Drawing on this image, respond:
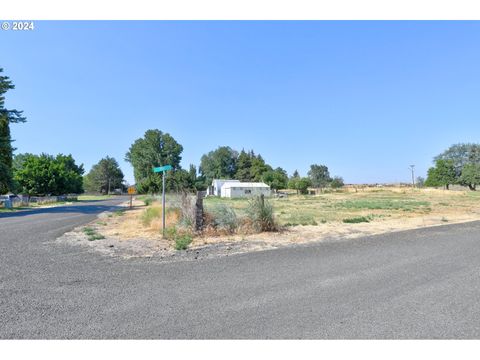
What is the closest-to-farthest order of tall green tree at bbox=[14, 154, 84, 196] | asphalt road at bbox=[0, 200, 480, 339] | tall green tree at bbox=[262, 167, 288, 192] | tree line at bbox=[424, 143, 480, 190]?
asphalt road at bbox=[0, 200, 480, 339], tall green tree at bbox=[14, 154, 84, 196], tree line at bbox=[424, 143, 480, 190], tall green tree at bbox=[262, 167, 288, 192]

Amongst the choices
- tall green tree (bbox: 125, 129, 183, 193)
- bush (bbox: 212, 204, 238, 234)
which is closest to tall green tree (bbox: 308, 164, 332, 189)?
tall green tree (bbox: 125, 129, 183, 193)

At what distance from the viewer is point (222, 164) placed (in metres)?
93.6

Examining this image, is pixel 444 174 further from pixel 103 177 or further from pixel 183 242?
pixel 103 177

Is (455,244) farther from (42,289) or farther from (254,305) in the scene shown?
(42,289)

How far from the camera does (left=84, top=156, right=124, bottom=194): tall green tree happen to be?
341 ft

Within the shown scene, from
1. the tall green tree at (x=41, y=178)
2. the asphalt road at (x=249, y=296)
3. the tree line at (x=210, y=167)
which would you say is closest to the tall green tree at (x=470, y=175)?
the tree line at (x=210, y=167)

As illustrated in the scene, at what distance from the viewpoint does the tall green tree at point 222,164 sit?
305 ft

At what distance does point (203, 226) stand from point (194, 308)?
5854 mm

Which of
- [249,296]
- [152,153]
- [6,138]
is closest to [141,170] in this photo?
[152,153]

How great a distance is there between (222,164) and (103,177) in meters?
48.2

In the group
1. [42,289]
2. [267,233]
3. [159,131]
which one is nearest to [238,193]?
[159,131]

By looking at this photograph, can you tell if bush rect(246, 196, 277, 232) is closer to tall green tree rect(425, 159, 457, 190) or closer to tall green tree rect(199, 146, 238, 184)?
tall green tree rect(425, 159, 457, 190)

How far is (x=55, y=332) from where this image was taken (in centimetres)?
277

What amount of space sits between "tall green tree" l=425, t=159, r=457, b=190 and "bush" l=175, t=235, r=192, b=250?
77768mm
